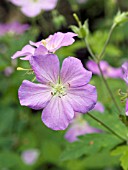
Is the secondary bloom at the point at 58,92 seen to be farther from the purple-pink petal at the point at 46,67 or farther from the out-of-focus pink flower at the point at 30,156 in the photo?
the out-of-focus pink flower at the point at 30,156

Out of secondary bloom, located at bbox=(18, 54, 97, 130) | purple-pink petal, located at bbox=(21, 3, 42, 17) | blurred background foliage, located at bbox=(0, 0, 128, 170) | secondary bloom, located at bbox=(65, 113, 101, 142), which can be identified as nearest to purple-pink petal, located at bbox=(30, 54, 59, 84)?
secondary bloom, located at bbox=(18, 54, 97, 130)

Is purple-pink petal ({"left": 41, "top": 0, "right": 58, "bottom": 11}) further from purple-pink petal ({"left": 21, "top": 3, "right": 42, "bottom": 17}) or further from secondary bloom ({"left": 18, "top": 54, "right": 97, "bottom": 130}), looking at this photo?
secondary bloom ({"left": 18, "top": 54, "right": 97, "bottom": 130})

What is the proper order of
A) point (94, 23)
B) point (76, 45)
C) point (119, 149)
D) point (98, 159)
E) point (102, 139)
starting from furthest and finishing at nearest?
point (94, 23)
point (76, 45)
point (98, 159)
point (102, 139)
point (119, 149)

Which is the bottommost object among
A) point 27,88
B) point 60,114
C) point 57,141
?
point 57,141

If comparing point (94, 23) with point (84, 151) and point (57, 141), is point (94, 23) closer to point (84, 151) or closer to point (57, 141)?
point (57, 141)

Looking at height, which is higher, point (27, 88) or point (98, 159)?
point (27, 88)

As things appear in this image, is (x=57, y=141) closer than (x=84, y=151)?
No

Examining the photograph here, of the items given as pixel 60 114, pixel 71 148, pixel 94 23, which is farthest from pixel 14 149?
pixel 94 23
